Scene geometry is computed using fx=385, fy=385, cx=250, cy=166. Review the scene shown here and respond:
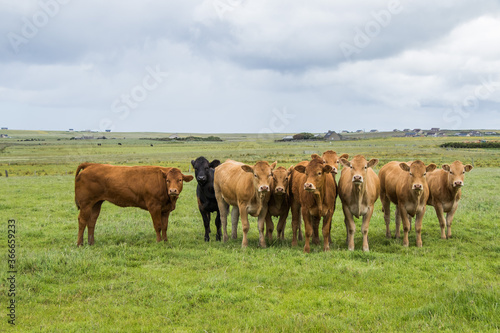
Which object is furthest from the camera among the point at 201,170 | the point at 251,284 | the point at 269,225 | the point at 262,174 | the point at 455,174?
the point at 201,170

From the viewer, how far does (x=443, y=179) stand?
11.1 meters

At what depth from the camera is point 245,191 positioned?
9.88m

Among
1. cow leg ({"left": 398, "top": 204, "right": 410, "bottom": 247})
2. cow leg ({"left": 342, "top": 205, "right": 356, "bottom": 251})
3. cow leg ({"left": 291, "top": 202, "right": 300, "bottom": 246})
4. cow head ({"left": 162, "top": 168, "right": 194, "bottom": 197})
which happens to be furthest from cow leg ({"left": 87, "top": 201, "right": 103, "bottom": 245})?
cow leg ({"left": 398, "top": 204, "right": 410, "bottom": 247})

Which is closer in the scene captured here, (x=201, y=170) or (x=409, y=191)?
(x=409, y=191)

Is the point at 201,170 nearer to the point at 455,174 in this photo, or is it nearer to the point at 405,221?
the point at 405,221

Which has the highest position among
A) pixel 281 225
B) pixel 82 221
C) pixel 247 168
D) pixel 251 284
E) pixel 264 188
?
pixel 247 168

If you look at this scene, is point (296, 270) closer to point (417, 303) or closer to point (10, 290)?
point (417, 303)

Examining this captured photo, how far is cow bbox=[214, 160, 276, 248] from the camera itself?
9.40m

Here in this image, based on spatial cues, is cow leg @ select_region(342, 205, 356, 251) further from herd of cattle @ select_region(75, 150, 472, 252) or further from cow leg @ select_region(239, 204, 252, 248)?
cow leg @ select_region(239, 204, 252, 248)

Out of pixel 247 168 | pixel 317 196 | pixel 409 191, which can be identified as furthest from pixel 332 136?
pixel 317 196

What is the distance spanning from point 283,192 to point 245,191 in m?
1.26

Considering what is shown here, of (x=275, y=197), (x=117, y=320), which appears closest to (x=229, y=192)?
(x=275, y=197)

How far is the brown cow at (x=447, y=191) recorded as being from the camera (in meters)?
10.6

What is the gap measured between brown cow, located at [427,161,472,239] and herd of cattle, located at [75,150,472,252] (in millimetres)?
25
